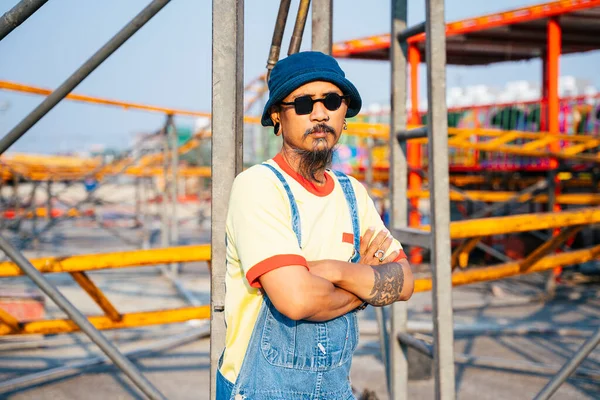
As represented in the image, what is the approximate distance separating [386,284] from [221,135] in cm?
88

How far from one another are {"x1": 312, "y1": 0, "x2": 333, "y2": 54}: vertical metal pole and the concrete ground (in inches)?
120

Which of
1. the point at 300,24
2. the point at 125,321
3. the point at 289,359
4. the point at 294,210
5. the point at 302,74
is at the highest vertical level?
the point at 300,24

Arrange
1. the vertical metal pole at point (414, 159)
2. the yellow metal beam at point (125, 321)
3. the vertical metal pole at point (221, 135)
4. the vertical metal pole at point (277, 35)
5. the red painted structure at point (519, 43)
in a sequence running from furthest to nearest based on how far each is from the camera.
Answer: the vertical metal pole at point (414, 159) → the red painted structure at point (519, 43) → the yellow metal beam at point (125, 321) → the vertical metal pole at point (277, 35) → the vertical metal pole at point (221, 135)

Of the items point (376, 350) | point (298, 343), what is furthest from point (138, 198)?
point (298, 343)

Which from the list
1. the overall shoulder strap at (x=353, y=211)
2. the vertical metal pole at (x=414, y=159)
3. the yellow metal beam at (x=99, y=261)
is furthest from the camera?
the vertical metal pole at (x=414, y=159)

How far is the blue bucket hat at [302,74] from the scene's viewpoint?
189 cm

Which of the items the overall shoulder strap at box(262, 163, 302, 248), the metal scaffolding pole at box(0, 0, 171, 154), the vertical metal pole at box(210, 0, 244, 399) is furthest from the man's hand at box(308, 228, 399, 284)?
the metal scaffolding pole at box(0, 0, 171, 154)

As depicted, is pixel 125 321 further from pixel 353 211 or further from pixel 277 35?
pixel 353 211

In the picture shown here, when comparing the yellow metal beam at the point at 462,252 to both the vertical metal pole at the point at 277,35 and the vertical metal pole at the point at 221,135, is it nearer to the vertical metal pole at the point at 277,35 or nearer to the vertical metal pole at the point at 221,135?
the vertical metal pole at the point at 277,35

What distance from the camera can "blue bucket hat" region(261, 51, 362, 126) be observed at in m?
1.89

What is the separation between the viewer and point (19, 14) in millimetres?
2246

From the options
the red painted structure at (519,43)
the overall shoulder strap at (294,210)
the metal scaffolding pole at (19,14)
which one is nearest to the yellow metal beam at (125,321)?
the metal scaffolding pole at (19,14)

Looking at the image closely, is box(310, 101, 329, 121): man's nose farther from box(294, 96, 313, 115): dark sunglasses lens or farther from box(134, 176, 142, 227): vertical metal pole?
box(134, 176, 142, 227): vertical metal pole

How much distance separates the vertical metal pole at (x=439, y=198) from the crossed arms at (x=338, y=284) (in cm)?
100
